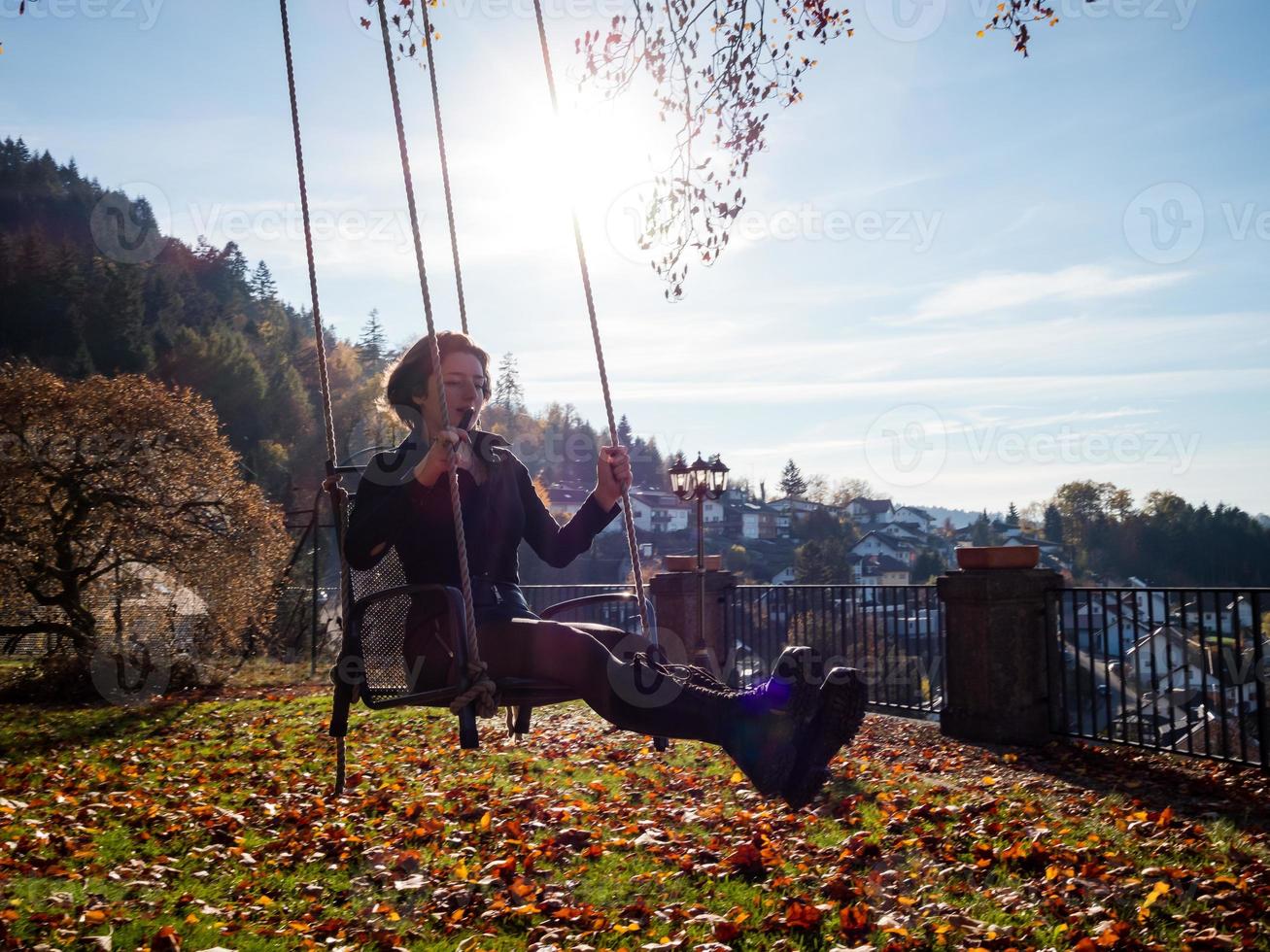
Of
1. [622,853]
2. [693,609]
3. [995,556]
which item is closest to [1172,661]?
[995,556]

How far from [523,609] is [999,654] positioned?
18.8ft

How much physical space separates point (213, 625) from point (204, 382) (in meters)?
42.5

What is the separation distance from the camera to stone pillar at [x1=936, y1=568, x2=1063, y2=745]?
26.4 feet

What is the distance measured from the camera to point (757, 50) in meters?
6.29

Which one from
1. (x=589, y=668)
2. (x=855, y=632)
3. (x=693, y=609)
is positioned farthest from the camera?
(x=693, y=609)

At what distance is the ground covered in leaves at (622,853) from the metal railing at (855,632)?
189cm

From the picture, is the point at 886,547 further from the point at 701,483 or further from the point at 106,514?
the point at 106,514

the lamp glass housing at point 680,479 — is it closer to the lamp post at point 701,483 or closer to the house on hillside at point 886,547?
the lamp post at point 701,483

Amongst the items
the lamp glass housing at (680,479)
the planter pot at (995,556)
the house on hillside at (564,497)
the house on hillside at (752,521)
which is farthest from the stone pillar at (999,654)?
the house on hillside at (752,521)

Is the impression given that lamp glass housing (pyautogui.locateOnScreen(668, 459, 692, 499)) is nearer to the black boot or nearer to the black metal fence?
the black metal fence

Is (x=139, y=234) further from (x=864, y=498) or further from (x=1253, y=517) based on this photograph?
(x=1253, y=517)

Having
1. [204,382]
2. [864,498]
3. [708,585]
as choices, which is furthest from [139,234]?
[708,585]

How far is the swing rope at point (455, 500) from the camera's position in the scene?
2.88 m

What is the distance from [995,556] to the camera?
8.09 m
